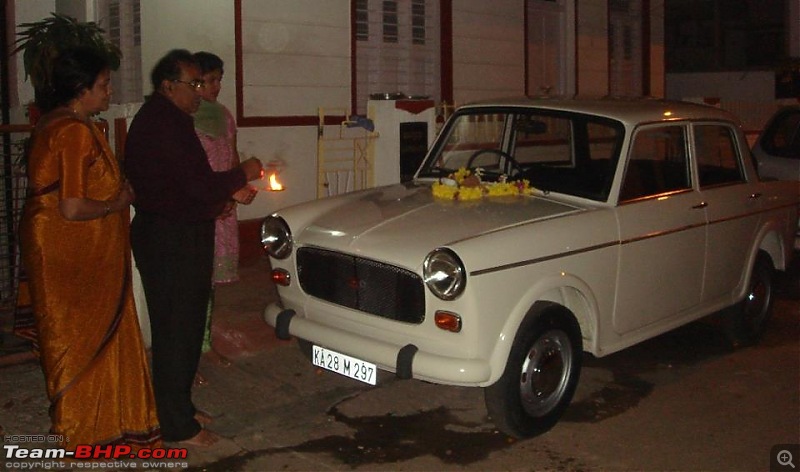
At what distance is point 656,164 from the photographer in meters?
6.05

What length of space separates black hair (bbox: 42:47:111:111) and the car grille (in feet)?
5.11

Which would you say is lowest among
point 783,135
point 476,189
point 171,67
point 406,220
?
point 406,220

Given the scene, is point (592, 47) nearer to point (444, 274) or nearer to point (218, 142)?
point (218, 142)

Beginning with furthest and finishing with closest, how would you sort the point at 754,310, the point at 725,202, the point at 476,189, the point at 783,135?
the point at 783,135
the point at 754,310
the point at 725,202
the point at 476,189

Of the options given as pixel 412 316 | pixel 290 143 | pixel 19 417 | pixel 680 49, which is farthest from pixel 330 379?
pixel 680 49

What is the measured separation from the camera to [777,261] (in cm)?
710

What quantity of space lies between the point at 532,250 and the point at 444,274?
0.57 metres

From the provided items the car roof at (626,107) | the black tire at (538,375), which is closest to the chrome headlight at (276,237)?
the black tire at (538,375)

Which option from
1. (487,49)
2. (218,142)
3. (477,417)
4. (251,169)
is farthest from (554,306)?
(487,49)

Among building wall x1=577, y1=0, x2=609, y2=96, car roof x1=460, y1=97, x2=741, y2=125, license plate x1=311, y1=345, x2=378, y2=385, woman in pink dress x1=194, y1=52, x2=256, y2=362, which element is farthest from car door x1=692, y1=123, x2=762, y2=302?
building wall x1=577, y1=0, x2=609, y2=96

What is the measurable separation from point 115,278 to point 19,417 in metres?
1.47

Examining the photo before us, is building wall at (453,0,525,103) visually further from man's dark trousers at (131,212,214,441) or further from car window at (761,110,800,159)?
man's dark trousers at (131,212,214,441)

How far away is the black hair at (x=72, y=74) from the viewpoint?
4.35m

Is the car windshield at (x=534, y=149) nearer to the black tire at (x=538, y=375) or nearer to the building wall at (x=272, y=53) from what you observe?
the black tire at (x=538, y=375)
